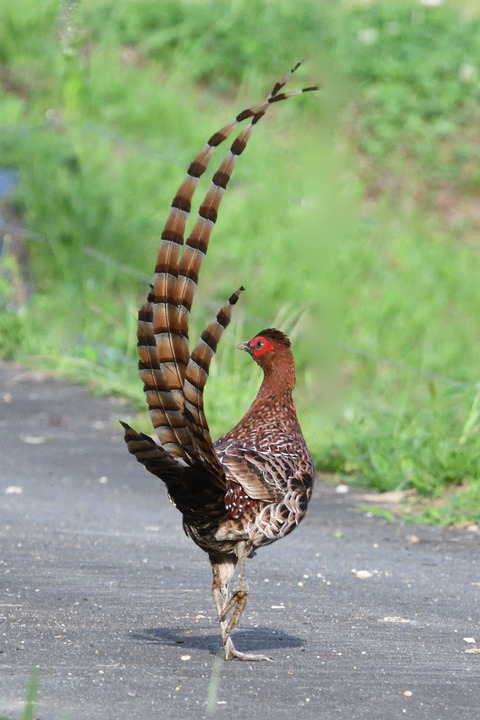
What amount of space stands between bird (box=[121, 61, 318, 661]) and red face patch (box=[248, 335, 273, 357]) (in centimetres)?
20

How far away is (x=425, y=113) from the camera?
1476 cm

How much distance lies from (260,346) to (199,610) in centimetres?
115

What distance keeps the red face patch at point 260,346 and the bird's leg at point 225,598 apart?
0.99 m

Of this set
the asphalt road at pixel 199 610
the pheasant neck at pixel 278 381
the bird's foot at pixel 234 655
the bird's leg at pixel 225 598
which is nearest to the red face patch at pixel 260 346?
the pheasant neck at pixel 278 381

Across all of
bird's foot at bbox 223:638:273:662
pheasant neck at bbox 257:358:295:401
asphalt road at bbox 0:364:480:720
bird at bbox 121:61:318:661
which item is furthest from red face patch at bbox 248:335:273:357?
bird's foot at bbox 223:638:273:662

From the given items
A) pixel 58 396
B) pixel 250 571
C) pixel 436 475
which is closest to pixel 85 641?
pixel 250 571

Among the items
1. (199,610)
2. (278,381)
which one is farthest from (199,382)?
(199,610)

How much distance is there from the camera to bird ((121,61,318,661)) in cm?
387

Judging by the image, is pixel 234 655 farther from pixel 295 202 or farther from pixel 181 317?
pixel 295 202

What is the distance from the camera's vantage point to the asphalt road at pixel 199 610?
401cm

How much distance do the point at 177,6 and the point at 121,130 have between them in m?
2.69

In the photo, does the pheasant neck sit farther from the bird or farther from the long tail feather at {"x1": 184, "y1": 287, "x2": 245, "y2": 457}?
the long tail feather at {"x1": 184, "y1": 287, "x2": 245, "y2": 457}

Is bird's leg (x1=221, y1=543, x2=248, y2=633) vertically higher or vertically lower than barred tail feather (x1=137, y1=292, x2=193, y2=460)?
lower

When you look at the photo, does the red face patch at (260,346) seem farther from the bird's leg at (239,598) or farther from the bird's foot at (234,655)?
the bird's foot at (234,655)
